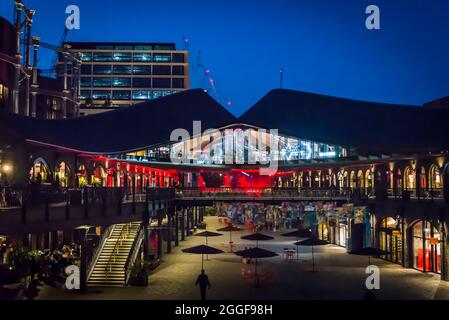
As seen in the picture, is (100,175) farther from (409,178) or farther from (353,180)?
(409,178)

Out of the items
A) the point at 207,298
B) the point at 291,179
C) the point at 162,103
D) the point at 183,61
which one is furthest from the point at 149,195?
the point at 183,61

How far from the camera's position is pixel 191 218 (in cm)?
6200

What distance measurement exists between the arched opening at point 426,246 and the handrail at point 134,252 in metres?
16.8

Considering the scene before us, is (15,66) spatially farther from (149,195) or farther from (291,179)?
(291,179)

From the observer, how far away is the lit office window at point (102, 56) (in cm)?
12194

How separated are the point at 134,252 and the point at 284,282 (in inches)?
338

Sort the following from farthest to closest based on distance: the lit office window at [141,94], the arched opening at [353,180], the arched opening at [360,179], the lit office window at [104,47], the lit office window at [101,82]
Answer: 1. the lit office window at [104,47]
2. the lit office window at [101,82]
3. the lit office window at [141,94]
4. the arched opening at [353,180]
5. the arched opening at [360,179]

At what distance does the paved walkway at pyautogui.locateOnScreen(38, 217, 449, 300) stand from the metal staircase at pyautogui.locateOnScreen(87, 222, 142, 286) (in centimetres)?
93

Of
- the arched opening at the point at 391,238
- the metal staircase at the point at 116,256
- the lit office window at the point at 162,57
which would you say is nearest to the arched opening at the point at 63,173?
the metal staircase at the point at 116,256

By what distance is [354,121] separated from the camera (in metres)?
51.2

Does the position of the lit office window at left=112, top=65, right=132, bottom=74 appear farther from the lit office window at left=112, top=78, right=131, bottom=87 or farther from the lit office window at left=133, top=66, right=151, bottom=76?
the lit office window at left=112, top=78, right=131, bottom=87

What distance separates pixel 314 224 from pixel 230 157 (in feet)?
46.5

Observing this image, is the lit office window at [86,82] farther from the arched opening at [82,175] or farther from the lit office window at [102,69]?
the arched opening at [82,175]

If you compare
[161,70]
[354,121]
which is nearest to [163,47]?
[161,70]
